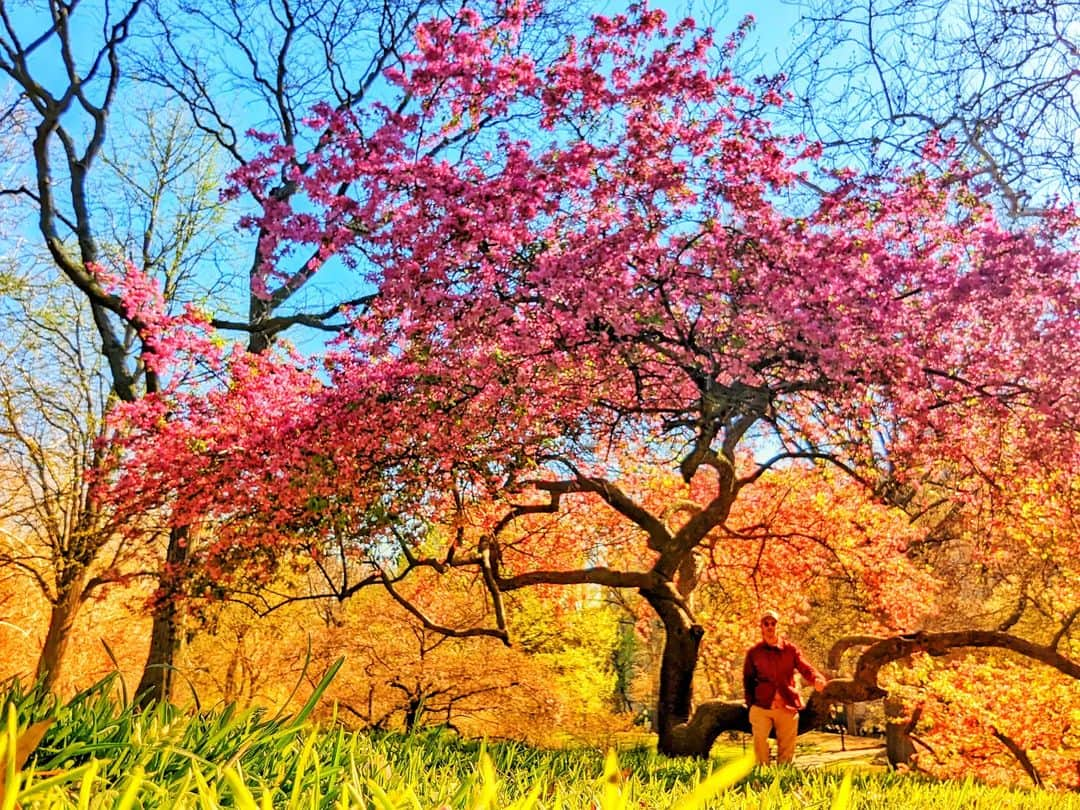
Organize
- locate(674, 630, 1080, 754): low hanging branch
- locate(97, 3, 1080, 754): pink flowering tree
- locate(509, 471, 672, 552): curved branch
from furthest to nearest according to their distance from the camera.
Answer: locate(674, 630, 1080, 754): low hanging branch
locate(509, 471, 672, 552): curved branch
locate(97, 3, 1080, 754): pink flowering tree

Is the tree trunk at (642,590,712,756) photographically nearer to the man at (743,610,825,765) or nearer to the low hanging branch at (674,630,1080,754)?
the low hanging branch at (674,630,1080,754)

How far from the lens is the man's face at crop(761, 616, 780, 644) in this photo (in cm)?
844

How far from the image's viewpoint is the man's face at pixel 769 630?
27.7 feet

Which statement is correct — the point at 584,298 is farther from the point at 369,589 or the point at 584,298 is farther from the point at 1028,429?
the point at 369,589

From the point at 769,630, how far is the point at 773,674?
59 cm

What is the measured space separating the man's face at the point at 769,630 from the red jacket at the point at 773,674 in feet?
0.30

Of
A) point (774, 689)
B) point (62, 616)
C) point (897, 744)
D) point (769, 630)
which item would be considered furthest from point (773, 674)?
point (62, 616)

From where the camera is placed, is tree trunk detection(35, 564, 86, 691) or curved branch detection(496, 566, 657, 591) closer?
curved branch detection(496, 566, 657, 591)

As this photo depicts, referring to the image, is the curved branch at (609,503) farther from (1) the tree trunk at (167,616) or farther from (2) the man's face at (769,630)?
(1) the tree trunk at (167,616)

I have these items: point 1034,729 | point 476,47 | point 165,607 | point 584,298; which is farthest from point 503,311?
point 1034,729

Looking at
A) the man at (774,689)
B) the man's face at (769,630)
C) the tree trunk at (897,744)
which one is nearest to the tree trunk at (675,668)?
the man at (774,689)

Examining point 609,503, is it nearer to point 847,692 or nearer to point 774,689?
point 774,689

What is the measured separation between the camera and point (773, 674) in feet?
28.9

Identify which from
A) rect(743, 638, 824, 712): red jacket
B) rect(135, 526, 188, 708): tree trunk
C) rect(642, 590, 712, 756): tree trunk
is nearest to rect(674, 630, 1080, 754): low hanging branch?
rect(642, 590, 712, 756): tree trunk
